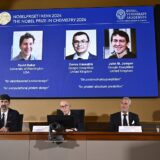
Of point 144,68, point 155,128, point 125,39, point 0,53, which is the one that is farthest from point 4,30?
point 155,128

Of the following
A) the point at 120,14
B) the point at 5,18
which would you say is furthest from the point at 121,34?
the point at 5,18

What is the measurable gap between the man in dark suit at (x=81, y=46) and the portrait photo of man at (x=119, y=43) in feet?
1.14

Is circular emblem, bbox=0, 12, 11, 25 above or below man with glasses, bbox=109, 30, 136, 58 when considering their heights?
above

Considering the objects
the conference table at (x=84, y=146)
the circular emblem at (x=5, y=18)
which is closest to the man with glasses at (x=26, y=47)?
the circular emblem at (x=5, y=18)

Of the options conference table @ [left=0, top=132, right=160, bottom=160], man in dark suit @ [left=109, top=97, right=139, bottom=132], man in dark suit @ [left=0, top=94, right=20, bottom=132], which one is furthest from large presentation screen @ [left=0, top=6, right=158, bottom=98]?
conference table @ [left=0, top=132, right=160, bottom=160]

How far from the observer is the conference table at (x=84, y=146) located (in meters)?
4.09

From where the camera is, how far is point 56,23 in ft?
23.1

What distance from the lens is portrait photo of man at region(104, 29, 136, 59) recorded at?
679 centimetres

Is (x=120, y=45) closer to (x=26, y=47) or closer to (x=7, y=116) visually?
(x=26, y=47)

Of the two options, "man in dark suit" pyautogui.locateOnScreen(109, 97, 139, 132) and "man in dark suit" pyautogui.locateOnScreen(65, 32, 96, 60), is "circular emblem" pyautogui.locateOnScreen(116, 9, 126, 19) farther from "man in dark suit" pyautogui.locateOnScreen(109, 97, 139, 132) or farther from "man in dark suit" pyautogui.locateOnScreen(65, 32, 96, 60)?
"man in dark suit" pyautogui.locateOnScreen(109, 97, 139, 132)

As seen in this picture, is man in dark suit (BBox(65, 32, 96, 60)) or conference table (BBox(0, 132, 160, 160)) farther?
man in dark suit (BBox(65, 32, 96, 60))

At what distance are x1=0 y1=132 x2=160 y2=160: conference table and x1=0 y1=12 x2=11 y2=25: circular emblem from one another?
137 inches

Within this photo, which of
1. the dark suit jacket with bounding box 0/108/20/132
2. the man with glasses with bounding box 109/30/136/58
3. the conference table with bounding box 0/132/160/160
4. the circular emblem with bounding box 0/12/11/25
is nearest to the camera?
the conference table with bounding box 0/132/160/160

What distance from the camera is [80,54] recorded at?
6859mm
